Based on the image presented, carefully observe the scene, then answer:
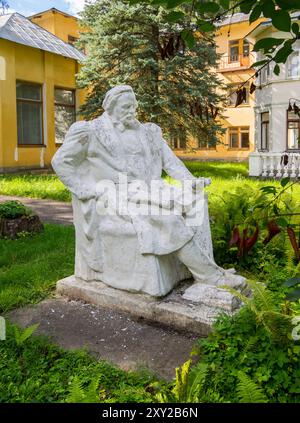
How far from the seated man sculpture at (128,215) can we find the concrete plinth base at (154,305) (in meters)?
0.08

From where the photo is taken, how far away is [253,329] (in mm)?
3303

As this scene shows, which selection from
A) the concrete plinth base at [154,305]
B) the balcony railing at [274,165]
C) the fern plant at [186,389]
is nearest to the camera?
the fern plant at [186,389]

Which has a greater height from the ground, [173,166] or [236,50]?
[236,50]

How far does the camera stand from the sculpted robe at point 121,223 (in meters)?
3.99

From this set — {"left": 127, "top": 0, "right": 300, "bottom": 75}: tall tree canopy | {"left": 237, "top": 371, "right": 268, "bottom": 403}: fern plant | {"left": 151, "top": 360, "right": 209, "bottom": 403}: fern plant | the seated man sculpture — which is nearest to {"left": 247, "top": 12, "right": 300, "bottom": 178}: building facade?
the seated man sculpture

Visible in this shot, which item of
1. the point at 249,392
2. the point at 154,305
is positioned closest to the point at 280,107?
the point at 154,305

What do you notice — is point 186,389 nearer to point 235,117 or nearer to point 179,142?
point 179,142

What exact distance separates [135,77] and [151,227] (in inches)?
536

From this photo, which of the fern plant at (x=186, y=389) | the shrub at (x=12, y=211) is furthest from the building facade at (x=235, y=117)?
the fern plant at (x=186, y=389)

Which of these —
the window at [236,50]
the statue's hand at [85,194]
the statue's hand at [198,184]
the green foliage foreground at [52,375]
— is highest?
the window at [236,50]

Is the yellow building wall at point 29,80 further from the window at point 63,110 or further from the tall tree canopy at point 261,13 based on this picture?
the tall tree canopy at point 261,13

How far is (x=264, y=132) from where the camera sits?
24203mm

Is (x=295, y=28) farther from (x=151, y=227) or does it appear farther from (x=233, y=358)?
(x=151, y=227)

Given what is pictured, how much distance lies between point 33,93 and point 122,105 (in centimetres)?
1633
